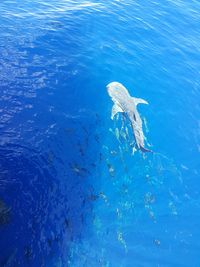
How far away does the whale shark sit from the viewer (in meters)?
15.3

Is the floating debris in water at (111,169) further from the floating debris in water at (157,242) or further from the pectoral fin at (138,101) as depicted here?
the pectoral fin at (138,101)

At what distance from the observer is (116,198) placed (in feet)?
43.5

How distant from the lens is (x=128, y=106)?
16172 millimetres

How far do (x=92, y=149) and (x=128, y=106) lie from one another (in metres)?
3.26

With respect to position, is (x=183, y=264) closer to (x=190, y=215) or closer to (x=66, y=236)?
(x=190, y=215)

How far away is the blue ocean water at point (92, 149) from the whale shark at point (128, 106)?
1.15ft

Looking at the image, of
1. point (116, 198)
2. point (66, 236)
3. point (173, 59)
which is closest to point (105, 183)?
point (116, 198)

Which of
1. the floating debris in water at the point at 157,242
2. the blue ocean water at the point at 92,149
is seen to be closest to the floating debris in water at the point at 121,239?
the blue ocean water at the point at 92,149

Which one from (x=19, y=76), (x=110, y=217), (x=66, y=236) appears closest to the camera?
(x=66, y=236)

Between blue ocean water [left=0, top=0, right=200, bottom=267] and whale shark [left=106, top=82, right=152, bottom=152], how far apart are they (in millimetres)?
350

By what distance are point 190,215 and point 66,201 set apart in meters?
5.08

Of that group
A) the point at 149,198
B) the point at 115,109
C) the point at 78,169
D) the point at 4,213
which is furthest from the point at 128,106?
the point at 4,213

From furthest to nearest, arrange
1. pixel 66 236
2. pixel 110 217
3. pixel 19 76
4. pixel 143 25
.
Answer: pixel 143 25, pixel 19 76, pixel 110 217, pixel 66 236

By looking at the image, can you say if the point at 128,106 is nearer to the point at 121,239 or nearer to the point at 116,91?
the point at 116,91
